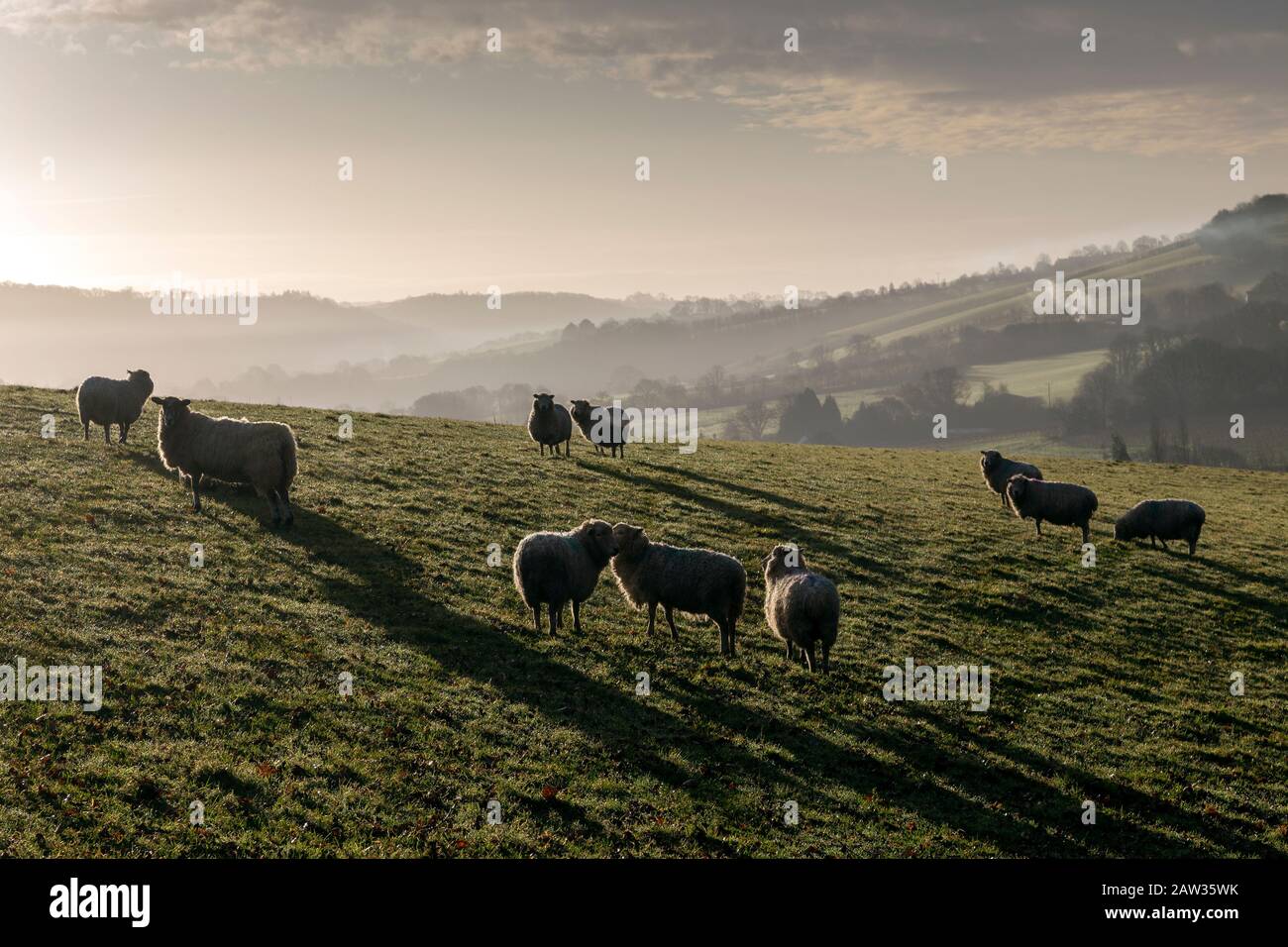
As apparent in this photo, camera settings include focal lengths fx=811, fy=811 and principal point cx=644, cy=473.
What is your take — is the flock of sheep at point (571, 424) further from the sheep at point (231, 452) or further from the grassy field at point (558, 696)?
the sheep at point (231, 452)

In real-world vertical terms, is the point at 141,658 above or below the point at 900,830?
above

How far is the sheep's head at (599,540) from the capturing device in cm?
1697

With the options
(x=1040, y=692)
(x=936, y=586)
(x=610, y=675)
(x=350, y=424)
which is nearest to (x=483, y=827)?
(x=610, y=675)

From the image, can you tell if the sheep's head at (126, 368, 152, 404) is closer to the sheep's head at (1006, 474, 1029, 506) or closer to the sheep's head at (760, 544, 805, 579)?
the sheep's head at (760, 544, 805, 579)

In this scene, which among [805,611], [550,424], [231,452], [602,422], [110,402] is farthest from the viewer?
[602,422]

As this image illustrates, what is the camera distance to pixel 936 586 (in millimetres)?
23375

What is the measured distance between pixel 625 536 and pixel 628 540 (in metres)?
0.13

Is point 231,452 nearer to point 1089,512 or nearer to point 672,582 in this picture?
point 672,582

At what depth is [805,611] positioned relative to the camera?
51.4 ft

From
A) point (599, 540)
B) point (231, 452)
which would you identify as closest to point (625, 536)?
point (599, 540)
